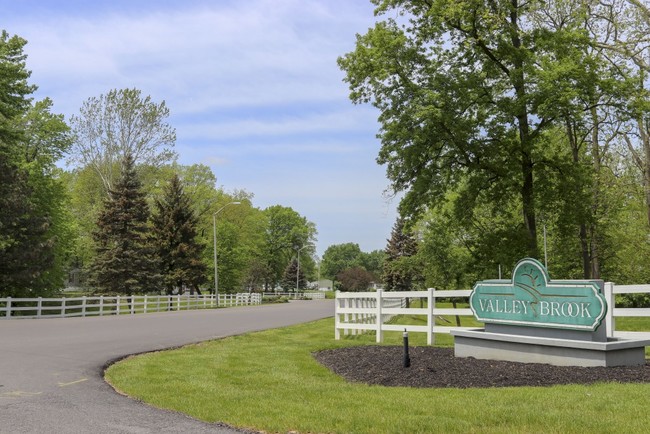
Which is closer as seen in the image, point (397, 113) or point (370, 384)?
point (370, 384)

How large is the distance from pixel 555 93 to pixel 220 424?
16447 mm

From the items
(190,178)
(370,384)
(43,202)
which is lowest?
(370,384)

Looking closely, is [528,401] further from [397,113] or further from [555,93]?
[397,113]

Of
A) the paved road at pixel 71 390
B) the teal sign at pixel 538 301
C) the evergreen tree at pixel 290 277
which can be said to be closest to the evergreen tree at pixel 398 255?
the evergreen tree at pixel 290 277

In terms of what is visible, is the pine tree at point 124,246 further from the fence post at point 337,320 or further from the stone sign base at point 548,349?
the stone sign base at point 548,349

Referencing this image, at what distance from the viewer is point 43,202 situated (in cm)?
3997

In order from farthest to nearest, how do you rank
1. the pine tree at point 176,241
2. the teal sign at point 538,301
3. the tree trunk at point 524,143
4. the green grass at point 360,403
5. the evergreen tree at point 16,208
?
the pine tree at point 176,241, the evergreen tree at point 16,208, the tree trunk at point 524,143, the teal sign at point 538,301, the green grass at point 360,403

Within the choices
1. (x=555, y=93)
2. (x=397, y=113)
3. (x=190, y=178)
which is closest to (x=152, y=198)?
(x=190, y=178)

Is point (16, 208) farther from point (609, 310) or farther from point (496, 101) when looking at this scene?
point (609, 310)


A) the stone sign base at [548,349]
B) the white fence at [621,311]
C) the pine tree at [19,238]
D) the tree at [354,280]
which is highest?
the pine tree at [19,238]

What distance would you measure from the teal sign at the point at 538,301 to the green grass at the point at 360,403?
1961 millimetres

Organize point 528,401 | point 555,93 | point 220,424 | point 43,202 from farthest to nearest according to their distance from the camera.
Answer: point 43,202 < point 555,93 < point 528,401 < point 220,424

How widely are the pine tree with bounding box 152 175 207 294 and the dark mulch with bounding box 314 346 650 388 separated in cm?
3955

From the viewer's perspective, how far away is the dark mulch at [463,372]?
26.7 feet
